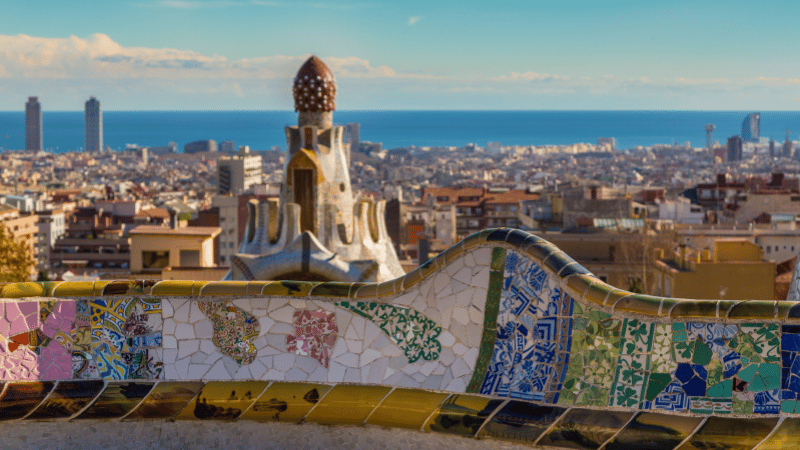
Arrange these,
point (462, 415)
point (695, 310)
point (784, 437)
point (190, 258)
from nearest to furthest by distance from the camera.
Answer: point (784, 437), point (695, 310), point (462, 415), point (190, 258)

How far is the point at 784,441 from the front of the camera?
10.7 feet

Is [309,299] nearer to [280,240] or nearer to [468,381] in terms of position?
[468,381]

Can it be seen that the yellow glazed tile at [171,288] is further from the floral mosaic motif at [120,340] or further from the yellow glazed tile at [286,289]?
the yellow glazed tile at [286,289]

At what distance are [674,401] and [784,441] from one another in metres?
0.36

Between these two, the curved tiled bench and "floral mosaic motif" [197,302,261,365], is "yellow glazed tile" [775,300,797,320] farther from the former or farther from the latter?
"floral mosaic motif" [197,302,261,365]

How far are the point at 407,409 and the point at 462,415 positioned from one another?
0.71ft

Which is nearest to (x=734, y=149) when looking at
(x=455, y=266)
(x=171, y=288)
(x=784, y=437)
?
(x=455, y=266)

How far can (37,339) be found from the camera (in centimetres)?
416

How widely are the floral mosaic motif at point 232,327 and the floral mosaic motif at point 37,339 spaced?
0.57 m

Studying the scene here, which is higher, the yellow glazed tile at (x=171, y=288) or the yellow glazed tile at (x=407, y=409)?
the yellow glazed tile at (x=171, y=288)

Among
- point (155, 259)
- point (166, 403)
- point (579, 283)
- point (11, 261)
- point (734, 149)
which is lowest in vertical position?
point (155, 259)

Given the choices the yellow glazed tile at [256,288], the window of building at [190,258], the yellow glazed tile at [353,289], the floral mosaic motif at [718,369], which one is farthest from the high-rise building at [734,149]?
the floral mosaic motif at [718,369]

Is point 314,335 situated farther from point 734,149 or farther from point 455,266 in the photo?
point 734,149

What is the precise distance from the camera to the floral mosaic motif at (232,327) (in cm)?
412
